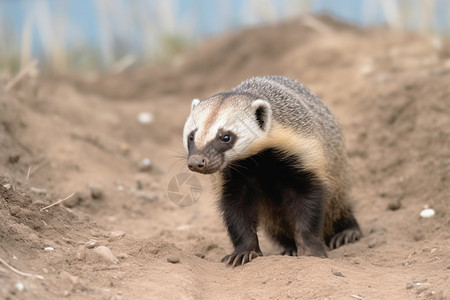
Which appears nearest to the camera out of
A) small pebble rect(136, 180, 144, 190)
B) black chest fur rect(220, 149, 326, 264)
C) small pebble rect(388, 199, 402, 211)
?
black chest fur rect(220, 149, 326, 264)

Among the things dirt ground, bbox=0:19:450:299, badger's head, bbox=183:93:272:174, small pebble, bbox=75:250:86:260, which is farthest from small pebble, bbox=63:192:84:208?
small pebble, bbox=75:250:86:260

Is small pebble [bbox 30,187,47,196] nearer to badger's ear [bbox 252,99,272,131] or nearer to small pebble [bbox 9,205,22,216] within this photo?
small pebble [bbox 9,205,22,216]

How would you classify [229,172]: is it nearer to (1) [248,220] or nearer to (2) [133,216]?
(1) [248,220]

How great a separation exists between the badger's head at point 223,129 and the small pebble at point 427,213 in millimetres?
2174

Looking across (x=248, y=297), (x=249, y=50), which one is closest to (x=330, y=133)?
(x=248, y=297)

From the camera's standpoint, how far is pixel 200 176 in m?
8.85

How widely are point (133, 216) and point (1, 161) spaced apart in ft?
4.73

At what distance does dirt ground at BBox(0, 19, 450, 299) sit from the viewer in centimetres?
427

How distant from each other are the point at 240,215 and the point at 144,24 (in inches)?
429

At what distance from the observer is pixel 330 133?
19.6ft

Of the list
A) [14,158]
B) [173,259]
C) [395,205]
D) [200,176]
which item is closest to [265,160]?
[173,259]

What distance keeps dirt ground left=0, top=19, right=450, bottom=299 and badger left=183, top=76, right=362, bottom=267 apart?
406 mm

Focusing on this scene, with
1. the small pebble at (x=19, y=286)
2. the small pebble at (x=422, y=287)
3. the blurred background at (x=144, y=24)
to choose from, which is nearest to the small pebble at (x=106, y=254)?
the small pebble at (x=19, y=286)

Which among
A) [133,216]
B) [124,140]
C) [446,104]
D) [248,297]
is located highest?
[248,297]
